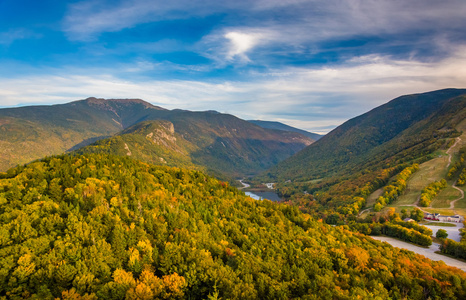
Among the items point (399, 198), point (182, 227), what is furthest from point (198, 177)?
point (399, 198)

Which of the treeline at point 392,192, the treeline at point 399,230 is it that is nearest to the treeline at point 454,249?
the treeline at point 399,230

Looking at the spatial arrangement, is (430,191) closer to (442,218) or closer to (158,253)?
(442,218)

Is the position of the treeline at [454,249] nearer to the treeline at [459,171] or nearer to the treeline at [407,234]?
the treeline at [407,234]

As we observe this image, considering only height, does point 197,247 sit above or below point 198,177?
below

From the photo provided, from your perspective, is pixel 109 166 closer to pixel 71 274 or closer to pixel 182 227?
pixel 182 227

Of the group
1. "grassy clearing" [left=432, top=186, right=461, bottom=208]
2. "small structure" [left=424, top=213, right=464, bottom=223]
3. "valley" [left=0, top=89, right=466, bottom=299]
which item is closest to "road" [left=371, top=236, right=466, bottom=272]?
"valley" [left=0, top=89, right=466, bottom=299]

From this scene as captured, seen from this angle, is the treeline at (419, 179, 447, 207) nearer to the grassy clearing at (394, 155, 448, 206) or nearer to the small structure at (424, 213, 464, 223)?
the grassy clearing at (394, 155, 448, 206)

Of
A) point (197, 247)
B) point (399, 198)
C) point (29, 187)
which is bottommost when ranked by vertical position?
point (399, 198)
